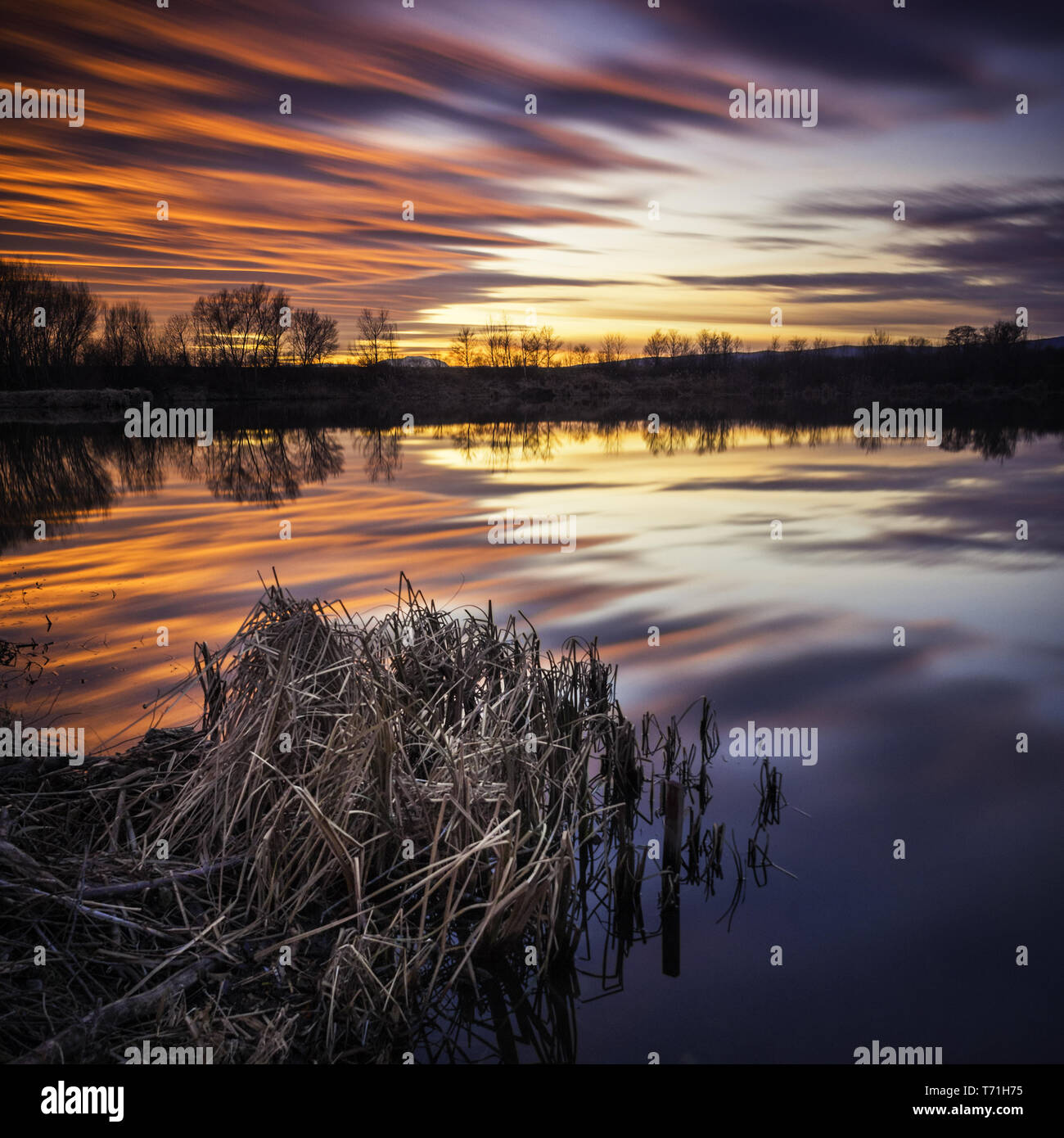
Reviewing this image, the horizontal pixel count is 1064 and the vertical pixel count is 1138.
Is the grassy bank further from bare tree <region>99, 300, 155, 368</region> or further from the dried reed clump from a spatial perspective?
bare tree <region>99, 300, 155, 368</region>

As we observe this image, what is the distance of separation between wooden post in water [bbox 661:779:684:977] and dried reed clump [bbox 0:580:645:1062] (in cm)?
44

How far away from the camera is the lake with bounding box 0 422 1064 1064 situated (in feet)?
16.3

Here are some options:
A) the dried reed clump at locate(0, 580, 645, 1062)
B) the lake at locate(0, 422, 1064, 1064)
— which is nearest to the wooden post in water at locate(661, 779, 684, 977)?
the lake at locate(0, 422, 1064, 1064)

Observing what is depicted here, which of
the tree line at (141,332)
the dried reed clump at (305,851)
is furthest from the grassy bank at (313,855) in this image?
the tree line at (141,332)

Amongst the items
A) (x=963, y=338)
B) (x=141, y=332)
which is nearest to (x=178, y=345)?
(x=141, y=332)

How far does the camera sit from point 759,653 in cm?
1129

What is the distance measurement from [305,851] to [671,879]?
2307 millimetres

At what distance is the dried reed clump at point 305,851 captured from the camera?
3879 mm

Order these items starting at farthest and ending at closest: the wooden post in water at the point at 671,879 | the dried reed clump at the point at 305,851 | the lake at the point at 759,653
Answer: the wooden post in water at the point at 671,879, the lake at the point at 759,653, the dried reed clump at the point at 305,851

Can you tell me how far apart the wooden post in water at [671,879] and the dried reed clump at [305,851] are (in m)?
0.44

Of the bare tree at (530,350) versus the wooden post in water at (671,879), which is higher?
the bare tree at (530,350)

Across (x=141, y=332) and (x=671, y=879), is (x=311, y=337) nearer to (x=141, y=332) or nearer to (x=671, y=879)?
(x=141, y=332)

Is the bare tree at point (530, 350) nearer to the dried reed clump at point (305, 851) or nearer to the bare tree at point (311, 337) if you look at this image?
the bare tree at point (311, 337)
